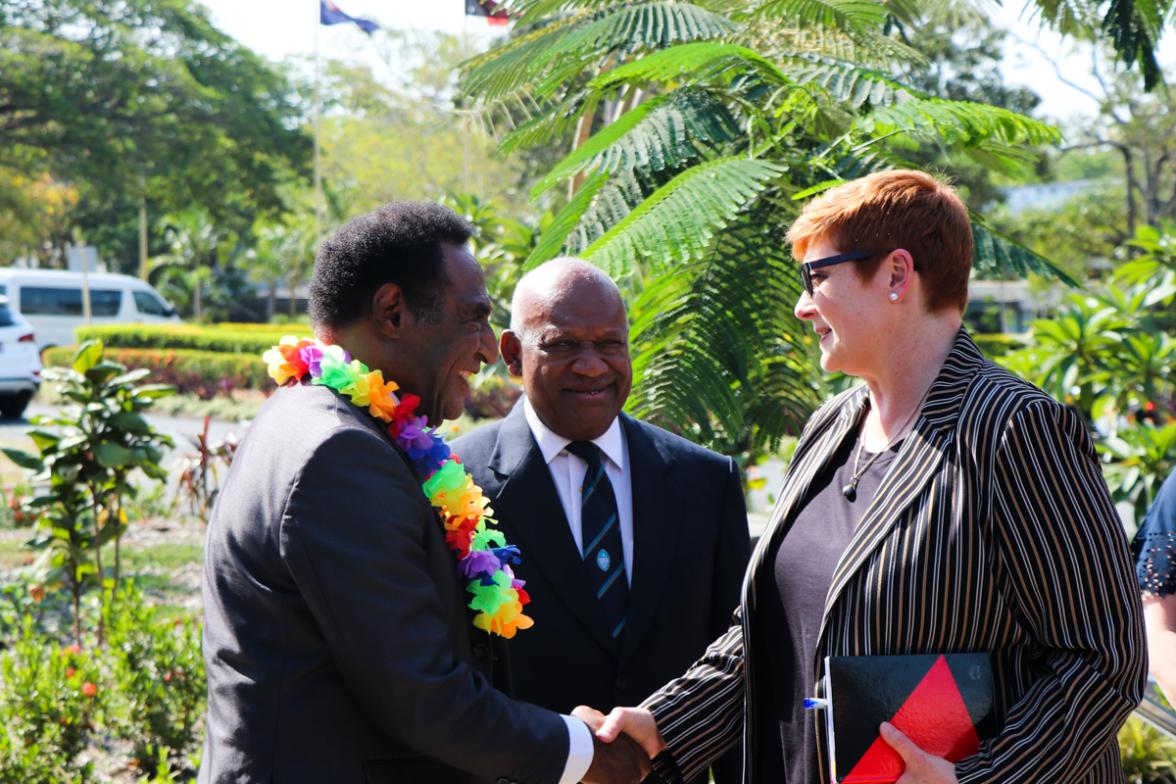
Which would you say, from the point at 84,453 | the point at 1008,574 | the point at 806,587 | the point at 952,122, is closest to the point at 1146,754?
the point at 952,122

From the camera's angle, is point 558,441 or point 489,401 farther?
point 489,401

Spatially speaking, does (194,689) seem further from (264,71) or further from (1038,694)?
(264,71)

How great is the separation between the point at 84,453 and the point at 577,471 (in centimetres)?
437

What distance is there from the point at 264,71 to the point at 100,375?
14.9 m

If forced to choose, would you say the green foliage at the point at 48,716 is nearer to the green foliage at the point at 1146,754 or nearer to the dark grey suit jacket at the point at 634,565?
the dark grey suit jacket at the point at 634,565

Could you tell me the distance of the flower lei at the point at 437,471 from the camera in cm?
252

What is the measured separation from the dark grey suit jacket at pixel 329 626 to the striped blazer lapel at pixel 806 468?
0.66 m

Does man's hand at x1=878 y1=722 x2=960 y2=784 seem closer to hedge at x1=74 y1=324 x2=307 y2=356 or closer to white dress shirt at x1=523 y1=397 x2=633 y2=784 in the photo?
white dress shirt at x1=523 y1=397 x2=633 y2=784

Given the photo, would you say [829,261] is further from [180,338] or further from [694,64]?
[180,338]

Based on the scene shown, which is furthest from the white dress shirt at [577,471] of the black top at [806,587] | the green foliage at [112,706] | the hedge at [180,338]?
the hedge at [180,338]

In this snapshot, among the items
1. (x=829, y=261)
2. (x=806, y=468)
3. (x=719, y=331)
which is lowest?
(x=806, y=468)

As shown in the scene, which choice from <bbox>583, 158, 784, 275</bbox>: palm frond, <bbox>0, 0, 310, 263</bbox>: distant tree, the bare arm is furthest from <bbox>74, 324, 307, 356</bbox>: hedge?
the bare arm

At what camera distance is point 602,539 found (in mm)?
3283

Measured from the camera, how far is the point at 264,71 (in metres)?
20.4
